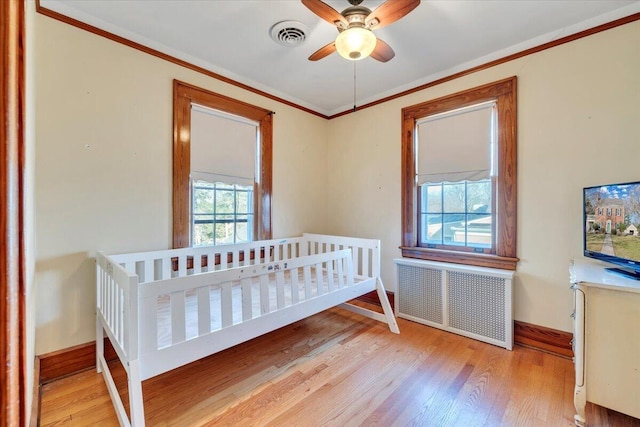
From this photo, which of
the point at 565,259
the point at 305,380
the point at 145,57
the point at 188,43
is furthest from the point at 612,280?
the point at 145,57

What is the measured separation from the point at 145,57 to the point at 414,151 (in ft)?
8.11

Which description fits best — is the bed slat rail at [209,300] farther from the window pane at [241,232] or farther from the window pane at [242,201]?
the window pane at [242,201]

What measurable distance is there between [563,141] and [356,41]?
172cm

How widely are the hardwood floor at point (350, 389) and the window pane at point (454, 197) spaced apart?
3.80 ft

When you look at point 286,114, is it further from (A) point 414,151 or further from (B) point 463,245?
(B) point 463,245

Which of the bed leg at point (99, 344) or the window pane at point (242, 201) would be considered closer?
the bed leg at point (99, 344)

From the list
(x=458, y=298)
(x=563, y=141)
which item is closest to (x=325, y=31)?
(x=563, y=141)

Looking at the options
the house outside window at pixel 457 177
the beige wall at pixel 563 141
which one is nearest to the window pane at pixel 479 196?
the house outside window at pixel 457 177

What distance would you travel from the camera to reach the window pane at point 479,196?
8.07ft

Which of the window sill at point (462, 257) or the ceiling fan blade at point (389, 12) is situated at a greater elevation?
the ceiling fan blade at point (389, 12)

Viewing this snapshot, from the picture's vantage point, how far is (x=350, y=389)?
1.72 meters

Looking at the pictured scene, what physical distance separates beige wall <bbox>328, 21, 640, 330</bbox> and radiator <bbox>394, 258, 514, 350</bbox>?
0.18 metres

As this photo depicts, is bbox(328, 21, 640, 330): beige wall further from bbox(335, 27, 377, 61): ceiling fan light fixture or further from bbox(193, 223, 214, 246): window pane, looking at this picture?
bbox(193, 223, 214, 246): window pane

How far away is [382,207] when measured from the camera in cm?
312
